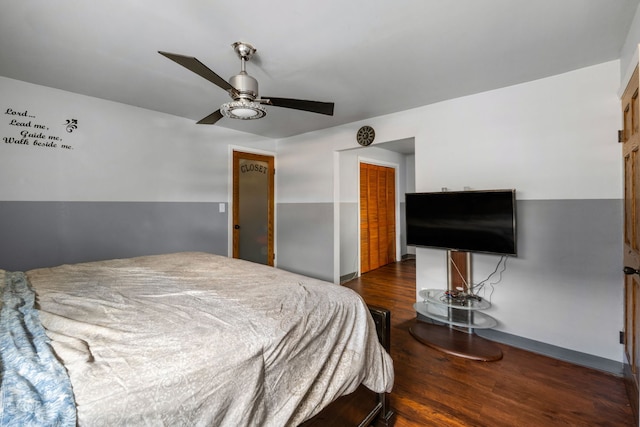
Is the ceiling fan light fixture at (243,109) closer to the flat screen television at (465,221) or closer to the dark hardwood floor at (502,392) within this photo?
the flat screen television at (465,221)

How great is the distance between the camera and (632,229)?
1.79m

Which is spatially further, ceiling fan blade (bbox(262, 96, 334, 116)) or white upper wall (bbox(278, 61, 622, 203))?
white upper wall (bbox(278, 61, 622, 203))

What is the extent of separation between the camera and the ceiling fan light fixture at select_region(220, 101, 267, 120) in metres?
1.80

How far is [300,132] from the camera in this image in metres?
4.33

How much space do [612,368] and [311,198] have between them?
351cm

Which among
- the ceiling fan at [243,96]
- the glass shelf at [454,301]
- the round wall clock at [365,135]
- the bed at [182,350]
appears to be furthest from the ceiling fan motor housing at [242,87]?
the glass shelf at [454,301]

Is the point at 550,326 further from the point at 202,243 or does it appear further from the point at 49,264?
the point at 49,264

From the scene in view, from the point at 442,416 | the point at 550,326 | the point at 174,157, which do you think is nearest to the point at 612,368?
the point at 550,326

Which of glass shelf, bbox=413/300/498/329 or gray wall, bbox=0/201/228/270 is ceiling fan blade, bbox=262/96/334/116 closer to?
glass shelf, bbox=413/300/498/329

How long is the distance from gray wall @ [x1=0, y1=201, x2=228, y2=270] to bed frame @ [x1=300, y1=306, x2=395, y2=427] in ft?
9.45

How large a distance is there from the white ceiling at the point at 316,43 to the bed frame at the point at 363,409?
177 centimetres

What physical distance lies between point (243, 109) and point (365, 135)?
211 centimetres

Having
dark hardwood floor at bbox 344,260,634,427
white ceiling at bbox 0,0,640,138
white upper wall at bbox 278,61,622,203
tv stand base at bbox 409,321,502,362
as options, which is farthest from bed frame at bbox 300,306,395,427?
white upper wall at bbox 278,61,622,203

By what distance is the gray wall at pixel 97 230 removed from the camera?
259cm
